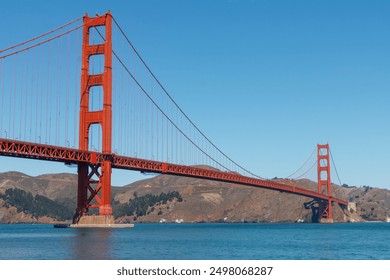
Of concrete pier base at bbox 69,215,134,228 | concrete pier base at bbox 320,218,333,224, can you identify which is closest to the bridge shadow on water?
concrete pier base at bbox 69,215,134,228

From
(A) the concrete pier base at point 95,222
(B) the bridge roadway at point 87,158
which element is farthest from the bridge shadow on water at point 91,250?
(A) the concrete pier base at point 95,222

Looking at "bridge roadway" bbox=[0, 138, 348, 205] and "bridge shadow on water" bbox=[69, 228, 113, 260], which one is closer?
"bridge shadow on water" bbox=[69, 228, 113, 260]

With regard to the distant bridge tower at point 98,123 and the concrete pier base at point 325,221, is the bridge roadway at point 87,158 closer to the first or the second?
the distant bridge tower at point 98,123

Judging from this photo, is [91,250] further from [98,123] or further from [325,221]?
[325,221]

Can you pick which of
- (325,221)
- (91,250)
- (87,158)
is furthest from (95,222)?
(325,221)

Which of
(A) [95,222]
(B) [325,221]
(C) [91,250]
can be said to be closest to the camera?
(C) [91,250]

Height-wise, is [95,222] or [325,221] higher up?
[325,221]

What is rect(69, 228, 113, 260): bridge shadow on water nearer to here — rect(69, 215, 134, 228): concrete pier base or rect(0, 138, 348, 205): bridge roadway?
rect(0, 138, 348, 205): bridge roadway
